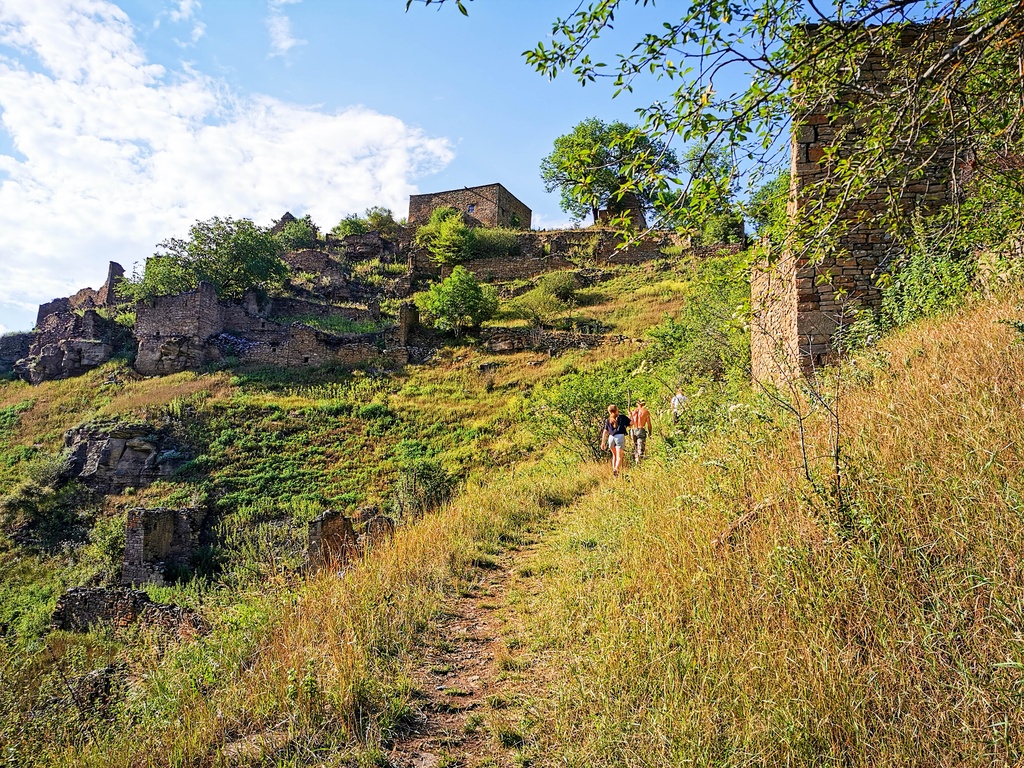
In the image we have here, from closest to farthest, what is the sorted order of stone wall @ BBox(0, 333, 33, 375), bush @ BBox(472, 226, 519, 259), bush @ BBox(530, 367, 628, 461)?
bush @ BBox(530, 367, 628, 461) → stone wall @ BBox(0, 333, 33, 375) → bush @ BBox(472, 226, 519, 259)

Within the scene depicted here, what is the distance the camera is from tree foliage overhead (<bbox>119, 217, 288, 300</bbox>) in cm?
3234

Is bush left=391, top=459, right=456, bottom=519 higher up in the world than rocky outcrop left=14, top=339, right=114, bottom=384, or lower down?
lower down

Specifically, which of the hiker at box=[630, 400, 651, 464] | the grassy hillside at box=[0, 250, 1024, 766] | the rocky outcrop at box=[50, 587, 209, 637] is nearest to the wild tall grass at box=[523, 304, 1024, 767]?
the grassy hillside at box=[0, 250, 1024, 766]

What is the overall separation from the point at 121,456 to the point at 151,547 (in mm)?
8457

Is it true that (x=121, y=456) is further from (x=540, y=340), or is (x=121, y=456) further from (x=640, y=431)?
(x=640, y=431)

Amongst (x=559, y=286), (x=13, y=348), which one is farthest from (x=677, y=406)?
(x=13, y=348)

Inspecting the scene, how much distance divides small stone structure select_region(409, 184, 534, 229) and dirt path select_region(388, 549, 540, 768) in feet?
→ 153

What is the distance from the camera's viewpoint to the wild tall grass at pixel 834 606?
1857 mm

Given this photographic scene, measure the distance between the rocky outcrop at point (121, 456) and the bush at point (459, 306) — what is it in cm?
1396

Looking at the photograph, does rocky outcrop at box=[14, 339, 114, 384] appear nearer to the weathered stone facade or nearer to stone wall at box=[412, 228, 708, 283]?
stone wall at box=[412, 228, 708, 283]

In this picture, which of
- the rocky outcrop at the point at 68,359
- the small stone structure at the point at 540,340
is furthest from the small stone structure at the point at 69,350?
the small stone structure at the point at 540,340

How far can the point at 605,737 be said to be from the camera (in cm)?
208

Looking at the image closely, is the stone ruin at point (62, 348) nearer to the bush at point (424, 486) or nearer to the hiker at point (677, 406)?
the bush at point (424, 486)

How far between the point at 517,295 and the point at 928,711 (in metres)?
33.1
